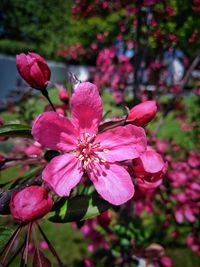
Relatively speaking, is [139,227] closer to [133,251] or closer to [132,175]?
[133,251]

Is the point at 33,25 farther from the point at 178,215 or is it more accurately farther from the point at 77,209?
the point at 77,209

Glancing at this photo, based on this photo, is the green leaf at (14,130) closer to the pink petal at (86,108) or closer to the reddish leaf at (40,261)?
the pink petal at (86,108)

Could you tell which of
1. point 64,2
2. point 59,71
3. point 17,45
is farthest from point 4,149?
point 59,71

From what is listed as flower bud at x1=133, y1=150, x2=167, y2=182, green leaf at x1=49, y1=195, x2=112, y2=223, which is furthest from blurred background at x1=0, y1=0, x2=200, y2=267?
green leaf at x1=49, y1=195, x2=112, y2=223

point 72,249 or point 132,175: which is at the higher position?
point 132,175

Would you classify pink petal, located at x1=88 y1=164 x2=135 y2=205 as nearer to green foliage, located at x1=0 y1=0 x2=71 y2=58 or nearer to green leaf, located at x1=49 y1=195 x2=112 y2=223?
green leaf, located at x1=49 y1=195 x2=112 y2=223

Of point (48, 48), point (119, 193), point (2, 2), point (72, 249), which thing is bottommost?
point (48, 48)

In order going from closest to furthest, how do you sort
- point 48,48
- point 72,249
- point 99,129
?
point 99,129 → point 72,249 → point 48,48

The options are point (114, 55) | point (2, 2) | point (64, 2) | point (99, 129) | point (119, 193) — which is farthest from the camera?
point (64, 2)

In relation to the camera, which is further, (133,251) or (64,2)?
(64,2)
